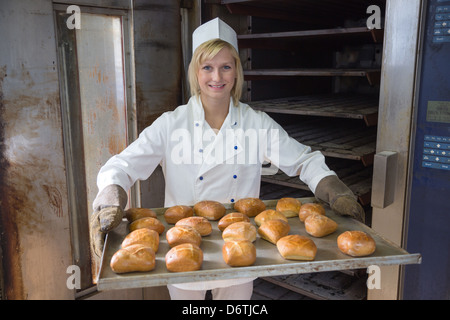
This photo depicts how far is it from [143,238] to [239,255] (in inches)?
15.0

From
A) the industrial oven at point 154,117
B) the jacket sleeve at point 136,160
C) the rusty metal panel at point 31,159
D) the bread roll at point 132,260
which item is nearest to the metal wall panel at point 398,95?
the industrial oven at point 154,117

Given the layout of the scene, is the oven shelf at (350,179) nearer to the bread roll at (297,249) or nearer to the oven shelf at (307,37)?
the oven shelf at (307,37)

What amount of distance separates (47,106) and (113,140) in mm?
552

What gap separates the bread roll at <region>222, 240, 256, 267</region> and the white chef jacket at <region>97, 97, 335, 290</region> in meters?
0.73

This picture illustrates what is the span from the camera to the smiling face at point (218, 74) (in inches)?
80.8

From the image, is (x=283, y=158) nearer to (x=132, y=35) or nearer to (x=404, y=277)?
(x=404, y=277)

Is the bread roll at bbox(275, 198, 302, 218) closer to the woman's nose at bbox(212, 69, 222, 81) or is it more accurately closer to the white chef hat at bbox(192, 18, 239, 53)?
the woman's nose at bbox(212, 69, 222, 81)

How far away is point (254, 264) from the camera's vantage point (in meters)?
1.46

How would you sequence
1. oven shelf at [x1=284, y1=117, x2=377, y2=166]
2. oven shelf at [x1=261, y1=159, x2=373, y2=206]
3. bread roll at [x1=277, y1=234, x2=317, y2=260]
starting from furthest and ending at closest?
oven shelf at [x1=261, y1=159, x2=373, y2=206] < oven shelf at [x1=284, y1=117, x2=377, y2=166] < bread roll at [x1=277, y1=234, x2=317, y2=260]

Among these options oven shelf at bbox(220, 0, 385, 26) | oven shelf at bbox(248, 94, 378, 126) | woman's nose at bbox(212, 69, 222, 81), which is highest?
oven shelf at bbox(220, 0, 385, 26)

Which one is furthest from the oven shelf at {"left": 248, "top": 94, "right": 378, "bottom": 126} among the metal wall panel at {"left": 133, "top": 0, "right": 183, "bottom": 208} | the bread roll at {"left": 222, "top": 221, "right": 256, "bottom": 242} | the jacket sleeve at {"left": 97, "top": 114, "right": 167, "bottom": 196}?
the bread roll at {"left": 222, "top": 221, "right": 256, "bottom": 242}

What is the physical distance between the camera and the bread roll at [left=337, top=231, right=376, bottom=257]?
4.87ft

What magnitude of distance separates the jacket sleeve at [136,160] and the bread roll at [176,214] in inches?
9.4

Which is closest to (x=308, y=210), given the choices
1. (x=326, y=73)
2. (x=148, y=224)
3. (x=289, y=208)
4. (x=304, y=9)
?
(x=289, y=208)
